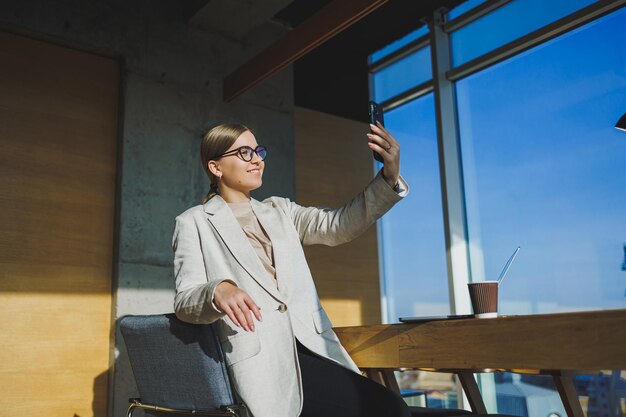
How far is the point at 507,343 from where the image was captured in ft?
4.90

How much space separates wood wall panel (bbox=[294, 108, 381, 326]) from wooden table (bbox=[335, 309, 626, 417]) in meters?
2.45

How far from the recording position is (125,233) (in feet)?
11.5

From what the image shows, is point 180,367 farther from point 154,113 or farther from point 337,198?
point 337,198

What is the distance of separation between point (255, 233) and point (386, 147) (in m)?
0.54

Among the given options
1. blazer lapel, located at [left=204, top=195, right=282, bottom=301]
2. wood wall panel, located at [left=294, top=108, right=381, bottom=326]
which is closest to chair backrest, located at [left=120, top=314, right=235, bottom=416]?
blazer lapel, located at [left=204, top=195, right=282, bottom=301]

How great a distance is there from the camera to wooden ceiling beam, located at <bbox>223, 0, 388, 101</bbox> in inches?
121

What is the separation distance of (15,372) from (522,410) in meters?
2.91

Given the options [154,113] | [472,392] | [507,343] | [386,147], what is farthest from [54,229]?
[507,343]

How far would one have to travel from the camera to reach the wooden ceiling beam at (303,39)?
10.1ft

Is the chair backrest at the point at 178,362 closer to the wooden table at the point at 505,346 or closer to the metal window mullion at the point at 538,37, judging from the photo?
the wooden table at the point at 505,346

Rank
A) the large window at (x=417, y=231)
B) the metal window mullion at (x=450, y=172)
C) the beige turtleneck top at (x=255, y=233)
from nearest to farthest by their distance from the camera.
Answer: the beige turtleneck top at (x=255, y=233)
the metal window mullion at (x=450, y=172)
the large window at (x=417, y=231)

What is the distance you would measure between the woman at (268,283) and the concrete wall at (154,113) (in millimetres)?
1512

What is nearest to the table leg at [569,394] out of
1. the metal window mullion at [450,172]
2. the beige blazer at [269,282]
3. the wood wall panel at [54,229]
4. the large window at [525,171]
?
the beige blazer at [269,282]

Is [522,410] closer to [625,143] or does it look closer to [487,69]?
[625,143]
